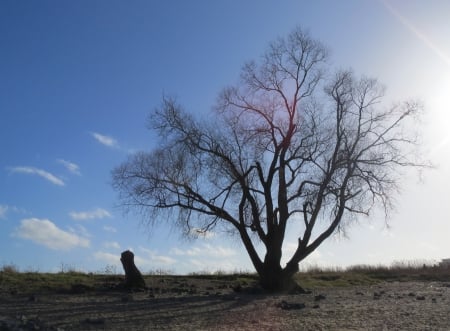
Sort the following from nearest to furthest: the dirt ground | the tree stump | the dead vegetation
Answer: the dirt ground
the dead vegetation
the tree stump

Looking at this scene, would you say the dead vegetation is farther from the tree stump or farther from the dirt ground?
the tree stump

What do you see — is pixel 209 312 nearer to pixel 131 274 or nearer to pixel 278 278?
pixel 131 274

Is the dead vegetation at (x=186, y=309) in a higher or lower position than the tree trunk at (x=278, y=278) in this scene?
lower

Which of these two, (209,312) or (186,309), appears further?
(186,309)

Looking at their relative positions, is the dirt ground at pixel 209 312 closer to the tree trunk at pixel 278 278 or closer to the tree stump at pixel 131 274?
the tree stump at pixel 131 274

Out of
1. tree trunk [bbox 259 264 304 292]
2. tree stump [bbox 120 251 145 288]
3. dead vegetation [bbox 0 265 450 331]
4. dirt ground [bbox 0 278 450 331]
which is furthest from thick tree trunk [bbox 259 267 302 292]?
tree stump [bbox 120 251 145 288]

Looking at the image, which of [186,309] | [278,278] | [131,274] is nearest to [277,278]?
[278,278]

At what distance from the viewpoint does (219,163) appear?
25266 millimetres

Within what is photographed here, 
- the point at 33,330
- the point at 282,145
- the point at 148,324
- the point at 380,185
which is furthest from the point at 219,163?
the point at 33,330

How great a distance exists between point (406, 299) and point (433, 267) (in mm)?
26060

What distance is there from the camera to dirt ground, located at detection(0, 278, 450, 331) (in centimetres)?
1274

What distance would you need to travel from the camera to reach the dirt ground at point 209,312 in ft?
41.8

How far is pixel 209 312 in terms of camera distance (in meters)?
15.5

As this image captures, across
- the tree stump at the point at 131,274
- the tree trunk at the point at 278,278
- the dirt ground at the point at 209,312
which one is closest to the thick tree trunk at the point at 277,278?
the tree trunk at the point at 278,278
